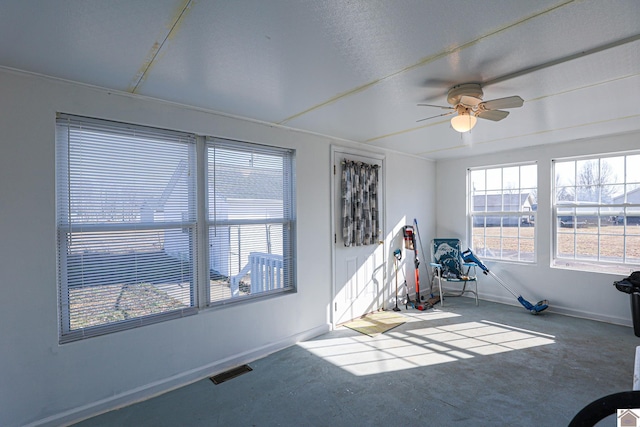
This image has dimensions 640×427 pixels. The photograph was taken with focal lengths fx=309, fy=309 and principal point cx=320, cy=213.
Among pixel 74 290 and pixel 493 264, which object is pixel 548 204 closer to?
pixel 493 264

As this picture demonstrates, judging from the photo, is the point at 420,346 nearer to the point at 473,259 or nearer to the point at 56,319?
the point at 473,259

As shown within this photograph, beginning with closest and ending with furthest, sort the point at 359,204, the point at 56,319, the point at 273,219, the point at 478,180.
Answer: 1. the point at 56,319
2. the point at 273,219
3. the point at 359,204
4. the point at 478,180

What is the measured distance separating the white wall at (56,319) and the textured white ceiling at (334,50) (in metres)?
0.18

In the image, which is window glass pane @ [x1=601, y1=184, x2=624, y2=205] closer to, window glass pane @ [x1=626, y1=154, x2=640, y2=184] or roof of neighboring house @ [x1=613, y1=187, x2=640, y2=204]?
roof of neighboring house @ [x1=613, y1=187, x2=640, y2=204]

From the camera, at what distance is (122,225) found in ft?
7.76

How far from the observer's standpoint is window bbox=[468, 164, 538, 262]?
4.63 metres

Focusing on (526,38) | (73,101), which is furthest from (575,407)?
(73,101)

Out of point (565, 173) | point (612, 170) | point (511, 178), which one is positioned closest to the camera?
point (612, 170)

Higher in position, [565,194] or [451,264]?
[565,194]

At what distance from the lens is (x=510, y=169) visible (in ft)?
15.8

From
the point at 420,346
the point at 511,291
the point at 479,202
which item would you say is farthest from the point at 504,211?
the point at 420,346

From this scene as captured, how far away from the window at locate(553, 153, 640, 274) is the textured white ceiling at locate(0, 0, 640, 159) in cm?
152

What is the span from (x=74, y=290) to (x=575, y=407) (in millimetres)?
3718

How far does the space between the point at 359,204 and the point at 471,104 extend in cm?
200
